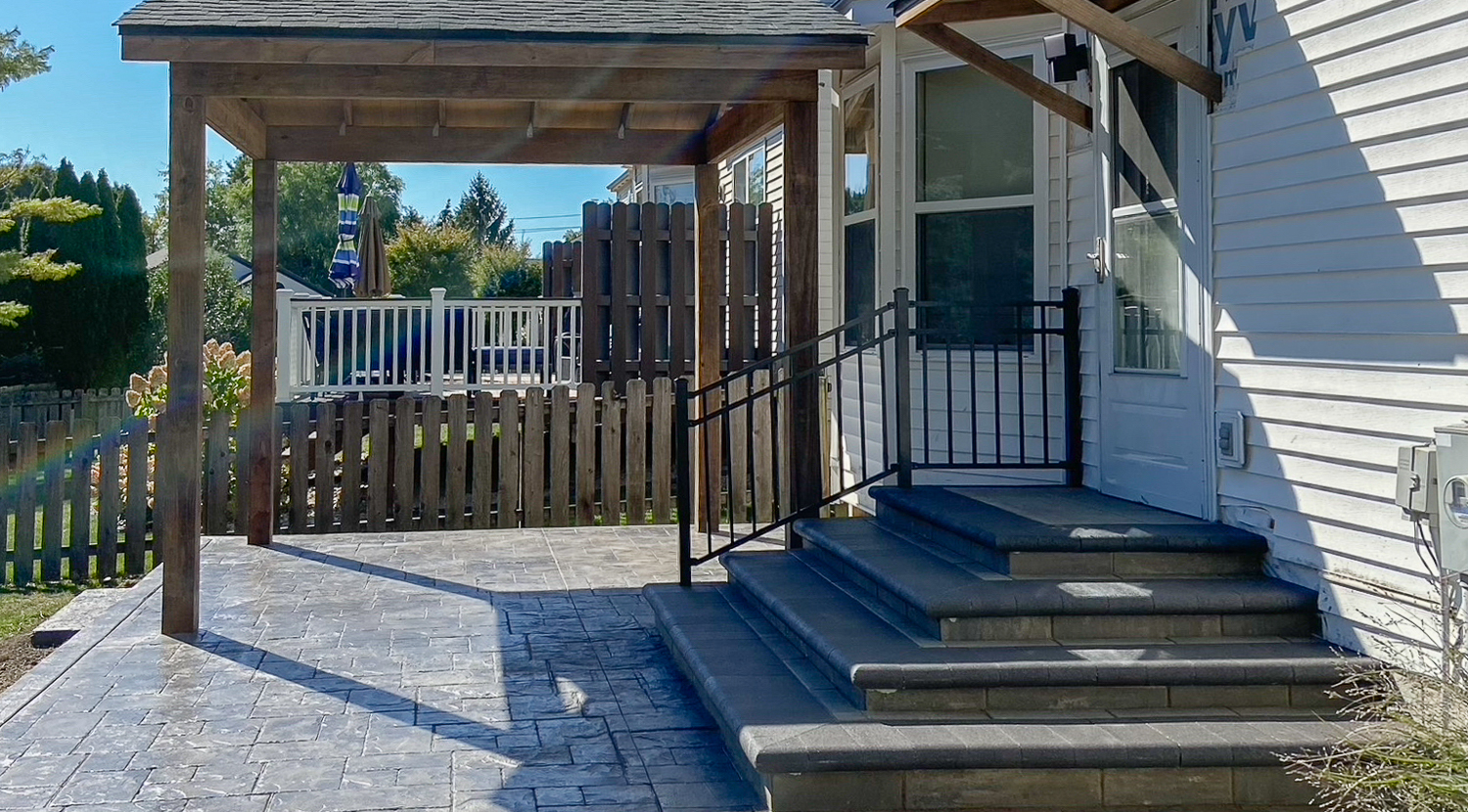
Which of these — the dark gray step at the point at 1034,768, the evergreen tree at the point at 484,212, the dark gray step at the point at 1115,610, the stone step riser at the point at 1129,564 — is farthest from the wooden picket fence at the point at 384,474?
the evergreen tree at the point at 484,212

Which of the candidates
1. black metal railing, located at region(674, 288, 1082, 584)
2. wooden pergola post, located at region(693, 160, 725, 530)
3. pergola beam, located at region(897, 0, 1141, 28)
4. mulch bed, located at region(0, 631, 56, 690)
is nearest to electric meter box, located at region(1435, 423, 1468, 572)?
black metal railing, located at region(674, 288, 1082, 584)

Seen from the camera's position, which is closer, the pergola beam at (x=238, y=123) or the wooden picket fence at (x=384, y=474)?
the pergola beam at (x=238, y=123)

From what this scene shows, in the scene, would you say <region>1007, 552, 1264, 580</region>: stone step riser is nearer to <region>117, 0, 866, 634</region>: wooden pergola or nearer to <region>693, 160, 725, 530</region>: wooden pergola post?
<region>117, 0, 866, 634</region>: wooden pergola

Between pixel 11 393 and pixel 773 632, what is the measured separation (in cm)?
1755

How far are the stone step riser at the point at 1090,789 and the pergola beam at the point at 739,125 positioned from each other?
4412mm

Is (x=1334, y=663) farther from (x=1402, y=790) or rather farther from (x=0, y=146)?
(x=0, y=146)

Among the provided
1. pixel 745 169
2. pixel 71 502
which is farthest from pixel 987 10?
pixel 745 169

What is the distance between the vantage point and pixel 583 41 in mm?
6434

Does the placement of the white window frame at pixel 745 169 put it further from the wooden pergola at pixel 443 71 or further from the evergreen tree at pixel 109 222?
the evergreen tree at pixel 109 222

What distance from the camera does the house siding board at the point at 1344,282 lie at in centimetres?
399

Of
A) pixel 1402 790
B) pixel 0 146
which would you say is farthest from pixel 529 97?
pixel 0 146

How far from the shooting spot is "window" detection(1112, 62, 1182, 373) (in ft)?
18.5

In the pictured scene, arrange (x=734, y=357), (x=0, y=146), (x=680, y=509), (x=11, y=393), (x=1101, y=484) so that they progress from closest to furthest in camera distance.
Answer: (x=1101, y=484) < (x=680, y=509) < (x=734, y=357) < (x=11, y=393) < (x=0, y=146)

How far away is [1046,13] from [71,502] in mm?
7242
